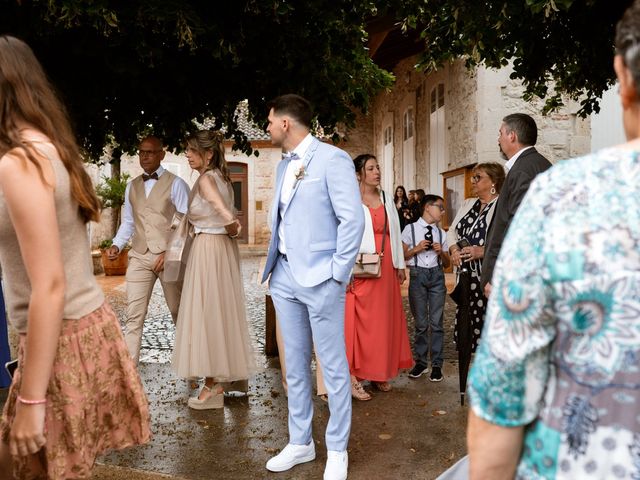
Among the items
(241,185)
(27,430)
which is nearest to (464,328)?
(27,430)

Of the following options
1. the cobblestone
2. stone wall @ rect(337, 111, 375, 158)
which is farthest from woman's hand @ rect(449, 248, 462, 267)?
stone wall @ rect(337, 111, 375, 158)

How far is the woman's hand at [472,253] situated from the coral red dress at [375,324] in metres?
0.67

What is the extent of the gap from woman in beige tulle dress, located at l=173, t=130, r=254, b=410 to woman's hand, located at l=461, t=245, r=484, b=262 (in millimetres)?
1732

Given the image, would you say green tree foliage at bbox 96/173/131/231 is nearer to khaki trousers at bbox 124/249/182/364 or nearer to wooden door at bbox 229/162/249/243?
khaki trousers at bbox 124/249/182/364

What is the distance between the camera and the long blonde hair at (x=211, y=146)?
5281mm

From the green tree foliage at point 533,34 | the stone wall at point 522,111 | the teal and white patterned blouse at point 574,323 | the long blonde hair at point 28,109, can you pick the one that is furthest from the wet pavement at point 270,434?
the stone wall at point 522,111

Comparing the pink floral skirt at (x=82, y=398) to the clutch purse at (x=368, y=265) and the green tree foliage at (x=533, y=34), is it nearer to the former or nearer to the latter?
the green tree foliage at (x=533, y=34)

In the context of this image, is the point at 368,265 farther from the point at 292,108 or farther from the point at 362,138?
the point at 362,138

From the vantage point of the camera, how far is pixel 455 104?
13.9 m

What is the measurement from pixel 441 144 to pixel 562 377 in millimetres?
14719

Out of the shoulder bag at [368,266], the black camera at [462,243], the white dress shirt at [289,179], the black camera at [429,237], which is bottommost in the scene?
the shoulder bag at [368,266]

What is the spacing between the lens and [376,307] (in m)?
5.64

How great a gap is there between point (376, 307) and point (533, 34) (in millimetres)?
2432

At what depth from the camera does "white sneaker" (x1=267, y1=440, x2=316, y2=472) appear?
3.89m
